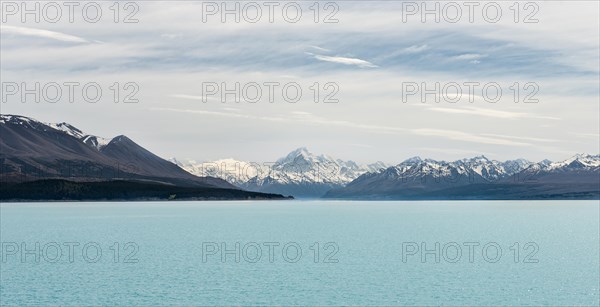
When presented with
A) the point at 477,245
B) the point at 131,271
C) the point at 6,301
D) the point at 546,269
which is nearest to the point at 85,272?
the point at 131,271

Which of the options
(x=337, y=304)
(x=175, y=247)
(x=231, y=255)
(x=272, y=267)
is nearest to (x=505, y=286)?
(x=337, y=304)

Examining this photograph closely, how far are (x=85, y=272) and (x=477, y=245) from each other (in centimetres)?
5251

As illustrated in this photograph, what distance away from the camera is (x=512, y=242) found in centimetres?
9544

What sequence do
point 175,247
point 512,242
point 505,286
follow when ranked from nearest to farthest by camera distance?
point 505,286 → point 175,247 → point 512,242

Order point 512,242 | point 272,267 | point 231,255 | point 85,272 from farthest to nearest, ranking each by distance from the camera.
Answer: point 512,242 → point 231,255 → point 272,267 → point 85,272

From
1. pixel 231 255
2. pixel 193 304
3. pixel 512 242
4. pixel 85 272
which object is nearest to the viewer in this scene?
pixel 193 304

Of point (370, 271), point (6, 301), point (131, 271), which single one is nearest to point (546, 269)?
point (370, 271)

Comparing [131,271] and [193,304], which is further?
[131,271]

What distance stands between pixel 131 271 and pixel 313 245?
3188cm

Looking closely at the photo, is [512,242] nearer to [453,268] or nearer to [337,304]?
[453,268]

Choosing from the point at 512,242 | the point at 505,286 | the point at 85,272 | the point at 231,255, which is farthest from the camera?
the point at 512,242

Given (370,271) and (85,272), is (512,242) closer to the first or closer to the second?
(370,271)

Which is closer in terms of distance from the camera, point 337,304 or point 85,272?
point 337,304

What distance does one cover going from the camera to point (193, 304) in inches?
1836
